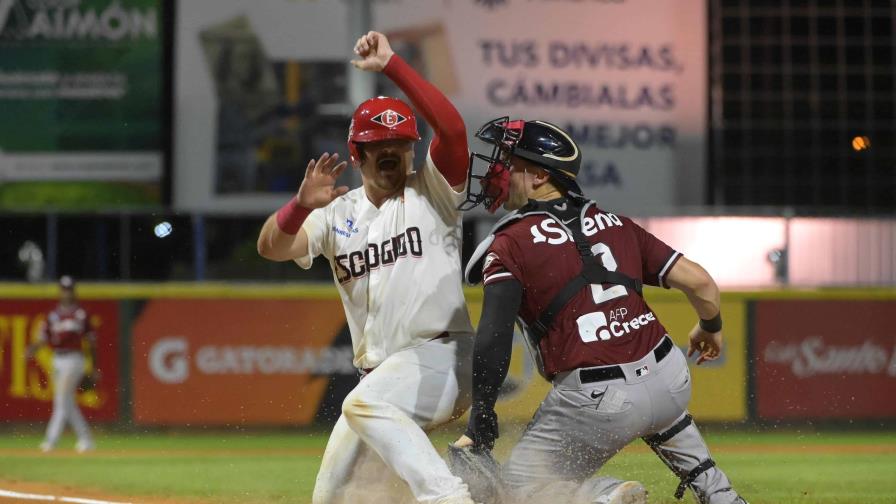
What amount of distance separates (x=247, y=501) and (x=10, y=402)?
520 cm

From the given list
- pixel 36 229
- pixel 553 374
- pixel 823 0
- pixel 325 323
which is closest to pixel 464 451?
pixel 553 374

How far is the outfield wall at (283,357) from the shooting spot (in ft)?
40.6

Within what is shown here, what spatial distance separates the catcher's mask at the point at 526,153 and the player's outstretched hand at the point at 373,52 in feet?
1.71

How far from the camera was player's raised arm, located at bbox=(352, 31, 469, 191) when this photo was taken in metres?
5.49

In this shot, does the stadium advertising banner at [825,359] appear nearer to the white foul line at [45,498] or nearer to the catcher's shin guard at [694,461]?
the white foul line at [45,498]

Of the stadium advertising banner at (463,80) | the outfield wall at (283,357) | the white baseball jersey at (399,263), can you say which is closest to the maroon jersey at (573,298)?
the white baseball jersey at (399,263)

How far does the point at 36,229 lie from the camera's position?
13.8 metres

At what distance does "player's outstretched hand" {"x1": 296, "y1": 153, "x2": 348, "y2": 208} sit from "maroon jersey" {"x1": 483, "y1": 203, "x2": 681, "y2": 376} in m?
0.74

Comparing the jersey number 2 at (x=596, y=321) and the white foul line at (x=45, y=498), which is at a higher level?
the jersey number 2 at (x=596, y=321)

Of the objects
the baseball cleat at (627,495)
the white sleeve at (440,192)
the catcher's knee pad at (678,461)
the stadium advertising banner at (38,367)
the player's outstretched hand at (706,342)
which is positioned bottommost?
the stadium advertising banner at (38,367)

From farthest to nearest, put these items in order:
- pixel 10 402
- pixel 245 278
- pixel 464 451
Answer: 1. pixel 245 278
2. pixel 10 402
3. pixel 464 451

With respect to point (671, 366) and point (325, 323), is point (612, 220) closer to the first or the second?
point (671, 366)

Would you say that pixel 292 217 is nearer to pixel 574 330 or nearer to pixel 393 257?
pixel 393 257

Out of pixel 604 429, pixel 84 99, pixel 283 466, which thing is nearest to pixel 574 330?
pixel 604 429
